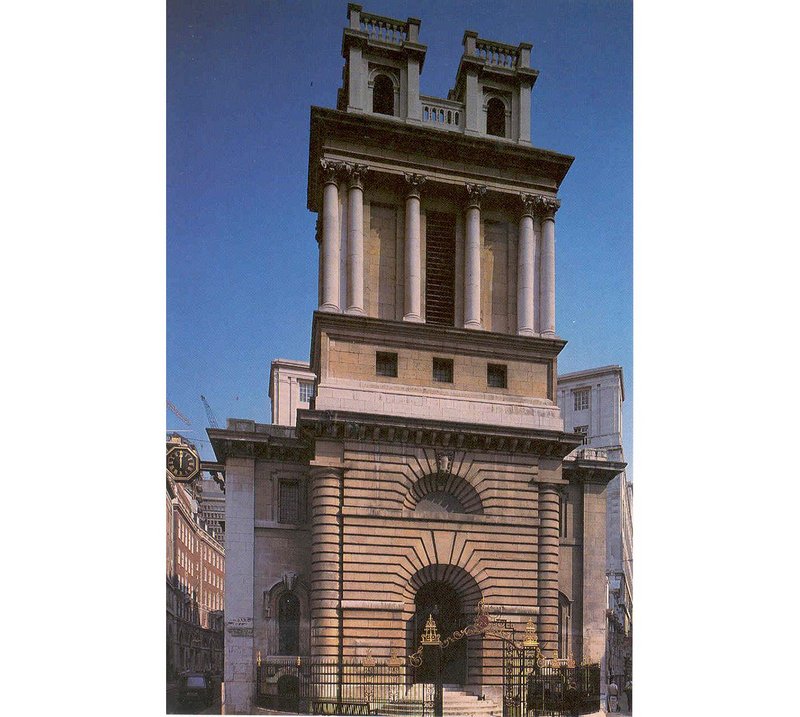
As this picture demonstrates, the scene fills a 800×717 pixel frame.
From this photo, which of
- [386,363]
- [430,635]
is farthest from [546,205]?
[430,635]

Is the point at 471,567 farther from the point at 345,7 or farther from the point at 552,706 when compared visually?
the point at 345,7

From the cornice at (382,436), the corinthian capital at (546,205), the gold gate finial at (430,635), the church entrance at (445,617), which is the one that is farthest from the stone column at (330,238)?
the gold gate finial at (430,635)

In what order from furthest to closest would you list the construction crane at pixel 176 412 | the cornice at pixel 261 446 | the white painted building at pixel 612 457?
1. the cornice at pixel 261 446
2. the white painted building at pixel 612 457
3. the construction crane at pixel 176 412

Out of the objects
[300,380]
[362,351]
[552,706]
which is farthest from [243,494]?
[552,706]

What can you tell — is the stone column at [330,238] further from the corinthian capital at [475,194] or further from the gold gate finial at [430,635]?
the gold gate finial at [430,635]

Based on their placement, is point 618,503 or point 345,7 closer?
point 345,7

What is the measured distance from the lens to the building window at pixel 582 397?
15289 mm

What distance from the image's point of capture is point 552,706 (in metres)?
13.4

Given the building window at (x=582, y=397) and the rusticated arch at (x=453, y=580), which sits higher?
the building window at (x=582, y=397)

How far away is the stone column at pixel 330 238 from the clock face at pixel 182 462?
10.9ft

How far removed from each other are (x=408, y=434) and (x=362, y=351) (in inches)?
67.3

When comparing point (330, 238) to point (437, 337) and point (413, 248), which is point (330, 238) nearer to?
point (413, 248)

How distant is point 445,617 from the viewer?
14.4 m

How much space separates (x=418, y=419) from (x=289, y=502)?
2.67m
